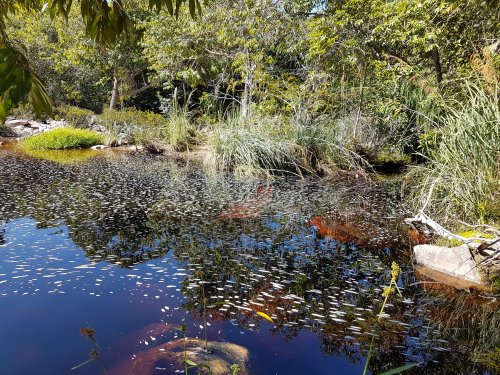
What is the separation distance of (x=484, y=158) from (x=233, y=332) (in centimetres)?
246

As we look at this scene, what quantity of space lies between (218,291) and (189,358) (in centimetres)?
62

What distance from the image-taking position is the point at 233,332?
182 cm

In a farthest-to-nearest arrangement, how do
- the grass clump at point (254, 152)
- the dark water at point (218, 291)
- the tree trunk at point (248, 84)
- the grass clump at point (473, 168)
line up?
1. the tree trunk at point (248, 84)
2. the grass clump at point (254, 152)
3. the grass clump at point (473, 168)
4. the dark water at point (218, 291)

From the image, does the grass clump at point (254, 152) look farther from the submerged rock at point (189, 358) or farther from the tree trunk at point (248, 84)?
the submerged rock at point (189, 358)

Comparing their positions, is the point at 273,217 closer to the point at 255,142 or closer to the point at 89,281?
the point at 89,281

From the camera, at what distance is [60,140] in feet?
30.8

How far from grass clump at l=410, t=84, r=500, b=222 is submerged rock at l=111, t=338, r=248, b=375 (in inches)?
88.6

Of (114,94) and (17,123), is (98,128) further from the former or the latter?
(114,94)

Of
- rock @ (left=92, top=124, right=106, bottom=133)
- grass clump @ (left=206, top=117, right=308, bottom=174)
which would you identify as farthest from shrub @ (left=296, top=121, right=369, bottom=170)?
rock @ (left=92, top=124, right=106, bottom=133)

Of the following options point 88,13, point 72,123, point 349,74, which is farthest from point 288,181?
point 72,123

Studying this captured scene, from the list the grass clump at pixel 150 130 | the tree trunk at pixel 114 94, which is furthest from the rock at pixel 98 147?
the tree trunk at pixel 114 94

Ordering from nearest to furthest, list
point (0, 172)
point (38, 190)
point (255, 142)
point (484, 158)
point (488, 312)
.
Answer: point (488, 312)
point (484, 158)
point (38, 190)
point (0, 172)
point (255, 142)

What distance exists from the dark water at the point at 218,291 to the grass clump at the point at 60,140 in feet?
18.8

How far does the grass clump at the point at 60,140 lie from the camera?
930 cm
